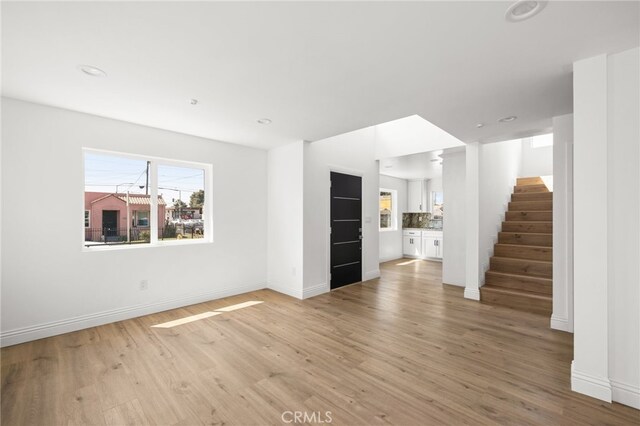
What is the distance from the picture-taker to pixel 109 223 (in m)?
3.58

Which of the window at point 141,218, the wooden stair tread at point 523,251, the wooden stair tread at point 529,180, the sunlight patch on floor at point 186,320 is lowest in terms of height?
the sunlight patch on floor at point 186,320

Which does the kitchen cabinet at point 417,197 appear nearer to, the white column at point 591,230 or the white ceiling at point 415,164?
the white ceiling at point 415,164

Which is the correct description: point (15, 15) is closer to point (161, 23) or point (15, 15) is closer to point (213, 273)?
point (161, 23)

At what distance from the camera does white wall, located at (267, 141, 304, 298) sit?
4.50 meters

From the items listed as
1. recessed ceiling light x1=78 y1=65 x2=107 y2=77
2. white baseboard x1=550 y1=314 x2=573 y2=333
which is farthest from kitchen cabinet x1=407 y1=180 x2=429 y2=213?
recessed ceiling light x1=78 y1=65 x2=107 y2=77

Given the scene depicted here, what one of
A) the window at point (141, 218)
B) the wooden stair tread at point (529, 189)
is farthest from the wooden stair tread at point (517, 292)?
the window at point (141, 218)

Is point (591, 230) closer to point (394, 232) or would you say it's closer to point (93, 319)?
point (93, 319)

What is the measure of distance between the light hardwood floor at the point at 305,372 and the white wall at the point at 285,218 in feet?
3.13

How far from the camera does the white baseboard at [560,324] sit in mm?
3240

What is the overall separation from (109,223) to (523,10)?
4546mm

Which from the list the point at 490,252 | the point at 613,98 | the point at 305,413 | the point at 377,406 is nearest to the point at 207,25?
the point at 305,413

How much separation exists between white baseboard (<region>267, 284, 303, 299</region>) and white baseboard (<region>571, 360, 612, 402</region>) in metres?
3.22

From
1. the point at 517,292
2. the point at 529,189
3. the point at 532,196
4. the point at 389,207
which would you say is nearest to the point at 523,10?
the point at 517,292

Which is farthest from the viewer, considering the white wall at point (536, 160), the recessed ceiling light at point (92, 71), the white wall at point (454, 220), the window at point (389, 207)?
the window at point (389, 207)
